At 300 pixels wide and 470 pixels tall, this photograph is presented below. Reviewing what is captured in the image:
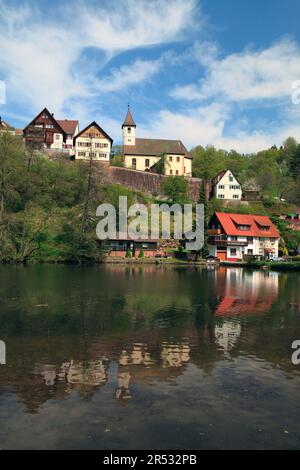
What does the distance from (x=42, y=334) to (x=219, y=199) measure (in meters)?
96.6

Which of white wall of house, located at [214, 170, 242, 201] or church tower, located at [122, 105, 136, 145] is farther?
church tower, located at [122, 105, 136, 145]

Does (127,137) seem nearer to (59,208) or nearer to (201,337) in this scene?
(59,208)

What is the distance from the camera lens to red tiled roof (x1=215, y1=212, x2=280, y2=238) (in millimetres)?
89000

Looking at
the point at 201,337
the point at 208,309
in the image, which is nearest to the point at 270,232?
the point at 208,309

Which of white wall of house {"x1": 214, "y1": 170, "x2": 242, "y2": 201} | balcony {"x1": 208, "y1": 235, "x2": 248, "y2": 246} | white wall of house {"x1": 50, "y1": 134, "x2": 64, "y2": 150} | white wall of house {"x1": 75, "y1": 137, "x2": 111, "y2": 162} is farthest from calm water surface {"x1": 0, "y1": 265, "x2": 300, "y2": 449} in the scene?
white wall of house {"x1": 50, "y1": 134, "x2": 64, "y2": 150}

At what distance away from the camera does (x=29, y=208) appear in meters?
84.9

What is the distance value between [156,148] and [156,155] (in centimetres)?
302

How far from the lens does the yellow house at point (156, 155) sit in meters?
122

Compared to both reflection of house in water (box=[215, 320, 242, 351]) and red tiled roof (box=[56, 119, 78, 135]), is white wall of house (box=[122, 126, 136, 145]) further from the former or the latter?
reflection of house in water (box=[215, 320, 242, 351])

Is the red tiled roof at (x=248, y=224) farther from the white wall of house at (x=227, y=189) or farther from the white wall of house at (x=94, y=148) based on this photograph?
the white wall of house at (x=94, y=148)

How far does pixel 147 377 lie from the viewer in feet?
47.1

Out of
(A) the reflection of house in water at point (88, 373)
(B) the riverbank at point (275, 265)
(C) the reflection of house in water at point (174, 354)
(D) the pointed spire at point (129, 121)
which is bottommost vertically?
(C) the reflection of house in water at point (174, 354)

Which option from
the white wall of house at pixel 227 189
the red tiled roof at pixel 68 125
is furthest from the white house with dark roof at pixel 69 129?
the white wall of house at pixel 227 189

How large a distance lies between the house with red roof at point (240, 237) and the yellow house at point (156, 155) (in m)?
33.4
